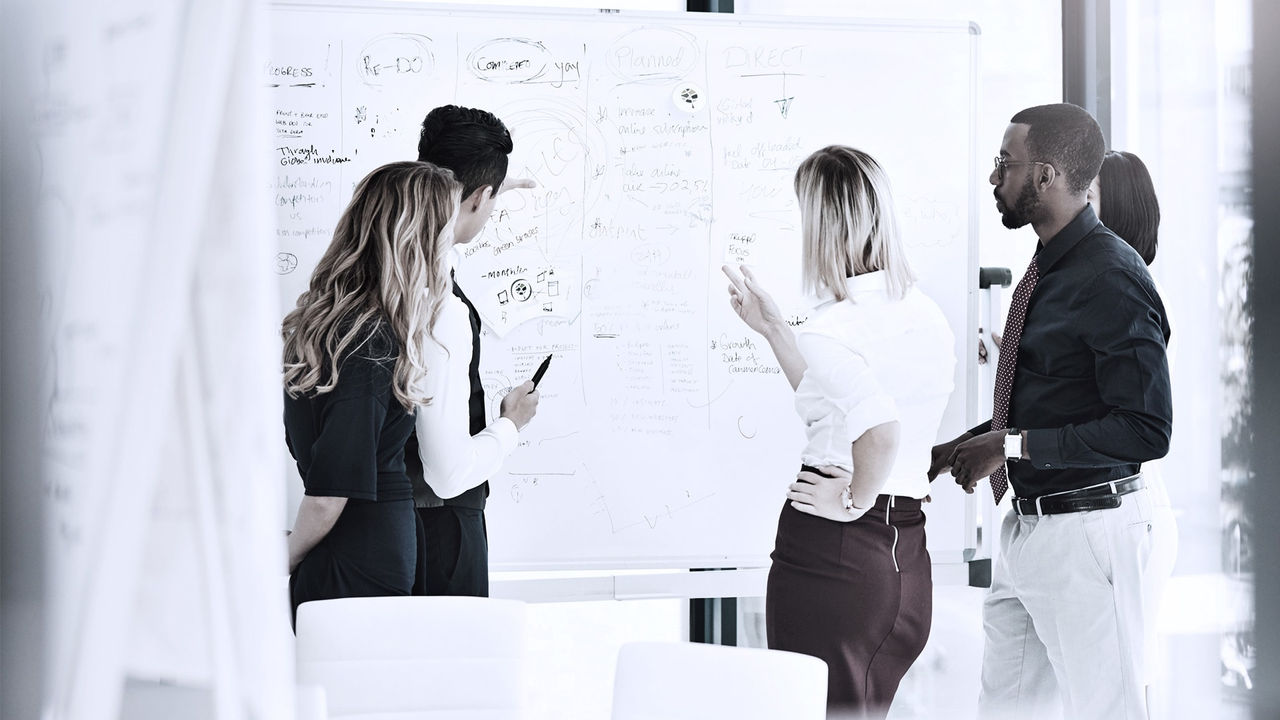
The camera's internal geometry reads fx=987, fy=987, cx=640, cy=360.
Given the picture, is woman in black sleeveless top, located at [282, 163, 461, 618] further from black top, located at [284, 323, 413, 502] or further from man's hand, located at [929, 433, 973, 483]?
man's hand, located at [929, 433, 973, 483]

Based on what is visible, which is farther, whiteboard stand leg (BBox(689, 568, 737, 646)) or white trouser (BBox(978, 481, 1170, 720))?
whiteboard stand leg (BBox(689, 568, 737, 646))

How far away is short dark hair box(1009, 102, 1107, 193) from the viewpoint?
244cm

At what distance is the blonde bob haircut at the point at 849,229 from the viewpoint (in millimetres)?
2287

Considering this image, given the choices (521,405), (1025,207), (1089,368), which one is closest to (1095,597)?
(1089,368)

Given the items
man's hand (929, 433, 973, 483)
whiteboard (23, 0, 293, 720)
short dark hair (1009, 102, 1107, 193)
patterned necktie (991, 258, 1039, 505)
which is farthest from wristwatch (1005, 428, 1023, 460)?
whiteboard (23, 0, 293, 720)

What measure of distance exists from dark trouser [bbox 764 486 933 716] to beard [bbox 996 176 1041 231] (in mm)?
806

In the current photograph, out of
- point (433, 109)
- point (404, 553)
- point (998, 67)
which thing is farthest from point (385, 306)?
point (998, 67)

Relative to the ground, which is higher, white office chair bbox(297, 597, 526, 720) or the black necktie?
the black necktie

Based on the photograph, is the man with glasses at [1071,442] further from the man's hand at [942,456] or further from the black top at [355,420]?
the black top at [355,420]

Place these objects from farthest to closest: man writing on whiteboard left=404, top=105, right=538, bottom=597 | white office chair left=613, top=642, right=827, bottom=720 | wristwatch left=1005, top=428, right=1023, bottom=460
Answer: wristwatch left=1005, top=428, right=1023, bottom=460
man writing on whiteboard left=404, top=105, right=538, bottom=597
white office chair left=613, top=642, right=827, bottom=720

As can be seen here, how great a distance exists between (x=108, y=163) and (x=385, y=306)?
1.35 m

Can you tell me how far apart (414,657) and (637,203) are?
1.41 meters

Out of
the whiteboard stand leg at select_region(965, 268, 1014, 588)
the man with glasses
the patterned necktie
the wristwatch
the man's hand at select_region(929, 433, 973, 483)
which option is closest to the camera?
the man with glasses

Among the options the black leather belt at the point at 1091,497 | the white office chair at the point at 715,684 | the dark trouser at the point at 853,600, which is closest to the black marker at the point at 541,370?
the dark trouser at the point at 853,600
